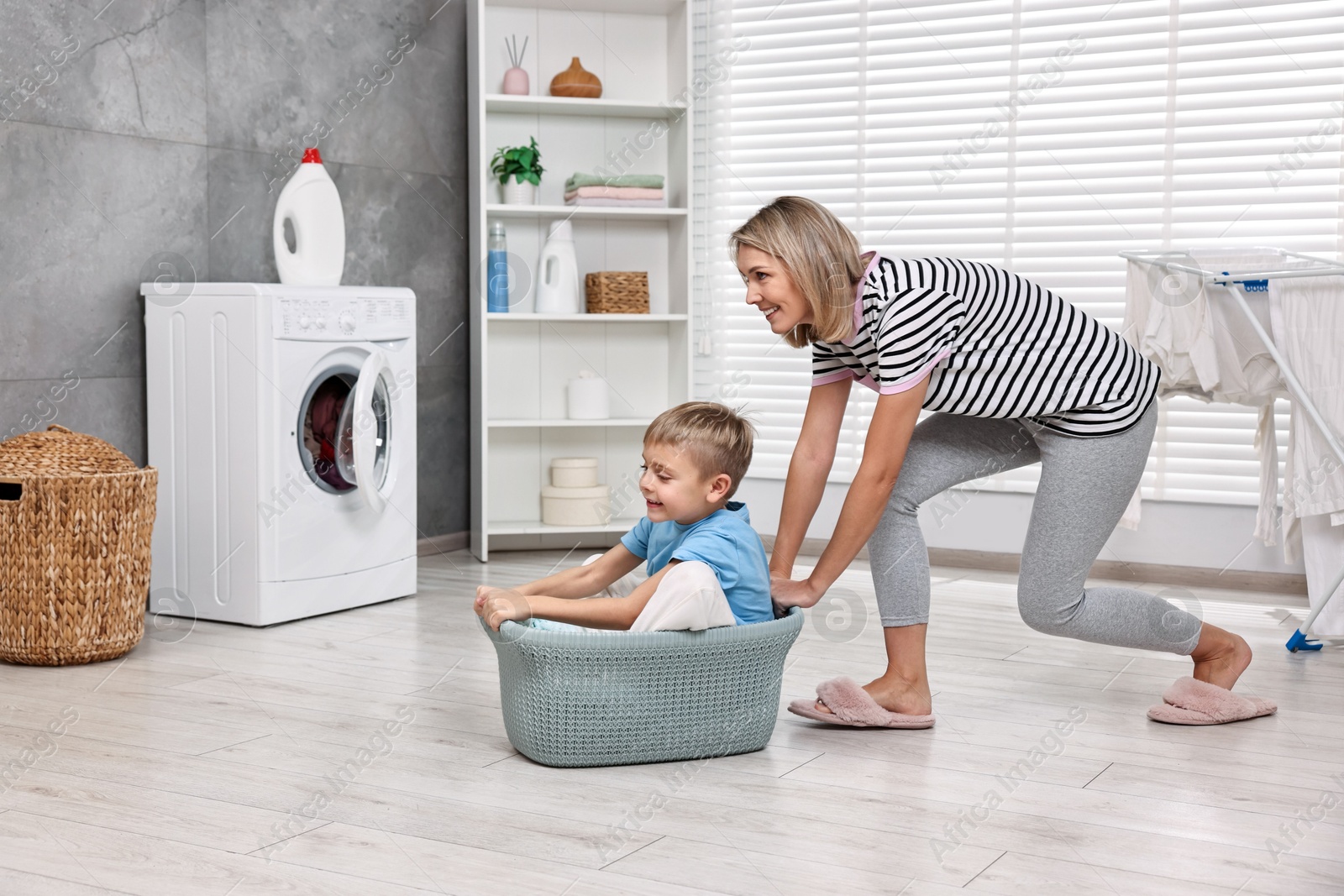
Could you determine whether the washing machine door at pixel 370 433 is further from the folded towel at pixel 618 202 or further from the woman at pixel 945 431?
the woman at pixel 945 431

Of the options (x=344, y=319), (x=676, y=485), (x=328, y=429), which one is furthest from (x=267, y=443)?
(x=676, y=485)

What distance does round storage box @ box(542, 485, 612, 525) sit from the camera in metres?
3.95

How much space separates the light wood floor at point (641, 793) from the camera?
1.46m

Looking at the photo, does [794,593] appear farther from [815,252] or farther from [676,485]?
[815,252]

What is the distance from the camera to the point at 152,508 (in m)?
2.66

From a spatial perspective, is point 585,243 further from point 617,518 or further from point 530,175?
point 617,518

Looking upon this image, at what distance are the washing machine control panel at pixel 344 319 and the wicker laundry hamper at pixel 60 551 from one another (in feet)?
1.67

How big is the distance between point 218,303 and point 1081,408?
192 cm

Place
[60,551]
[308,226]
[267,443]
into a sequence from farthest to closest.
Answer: [308,226]
[267,443]
[60,551]

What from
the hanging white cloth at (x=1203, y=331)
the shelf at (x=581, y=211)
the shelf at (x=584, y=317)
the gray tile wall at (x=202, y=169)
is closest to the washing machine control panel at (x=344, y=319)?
the gray tile wall at (x=202, y=169)

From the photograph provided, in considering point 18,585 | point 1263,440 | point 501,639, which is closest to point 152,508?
point 18,585

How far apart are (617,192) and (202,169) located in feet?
3.98

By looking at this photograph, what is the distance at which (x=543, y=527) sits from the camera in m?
3.92

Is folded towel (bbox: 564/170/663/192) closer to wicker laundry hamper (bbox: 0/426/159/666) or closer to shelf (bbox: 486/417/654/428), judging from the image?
shelf (bbox: 486/417/654/428)
